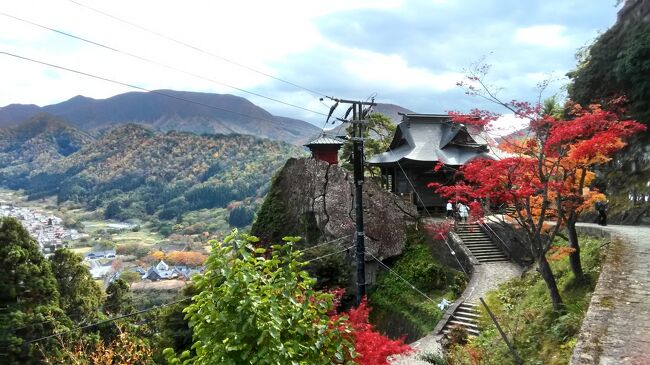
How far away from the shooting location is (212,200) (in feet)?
421

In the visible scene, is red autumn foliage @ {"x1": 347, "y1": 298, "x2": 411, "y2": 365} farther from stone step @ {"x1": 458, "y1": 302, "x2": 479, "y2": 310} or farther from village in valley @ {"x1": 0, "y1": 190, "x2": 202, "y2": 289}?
village in valley @ {"x1": 0, "y1": 190, "x2": 202, "y2": 289}

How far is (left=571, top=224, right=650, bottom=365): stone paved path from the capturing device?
6328 mm

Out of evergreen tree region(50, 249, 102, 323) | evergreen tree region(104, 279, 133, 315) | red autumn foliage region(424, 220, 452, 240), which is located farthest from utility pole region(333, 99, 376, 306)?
evergreen tree region(104, 279, 133, 315)

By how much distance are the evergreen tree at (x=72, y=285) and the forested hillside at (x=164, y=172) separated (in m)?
94.3

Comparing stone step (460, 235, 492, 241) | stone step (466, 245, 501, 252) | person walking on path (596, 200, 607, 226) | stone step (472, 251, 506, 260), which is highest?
person walking on path (596, 200, 607, 226)

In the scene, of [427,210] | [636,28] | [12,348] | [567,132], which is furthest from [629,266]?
[12,348]

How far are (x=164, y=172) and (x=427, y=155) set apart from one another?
125 metres

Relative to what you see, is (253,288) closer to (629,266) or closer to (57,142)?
(629,266)

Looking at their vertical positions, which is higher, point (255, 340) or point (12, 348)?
point (255, 340)

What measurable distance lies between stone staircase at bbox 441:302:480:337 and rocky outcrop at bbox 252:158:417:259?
619cm

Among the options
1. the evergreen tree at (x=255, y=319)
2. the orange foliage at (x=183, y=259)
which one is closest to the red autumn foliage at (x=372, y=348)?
the evergreen tree at (x=255, y=319)

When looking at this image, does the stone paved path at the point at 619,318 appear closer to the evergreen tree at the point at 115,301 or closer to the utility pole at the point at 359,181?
the utility pole at the point at 359,181

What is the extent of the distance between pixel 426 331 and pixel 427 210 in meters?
11.5

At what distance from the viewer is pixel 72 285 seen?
23.7 m
